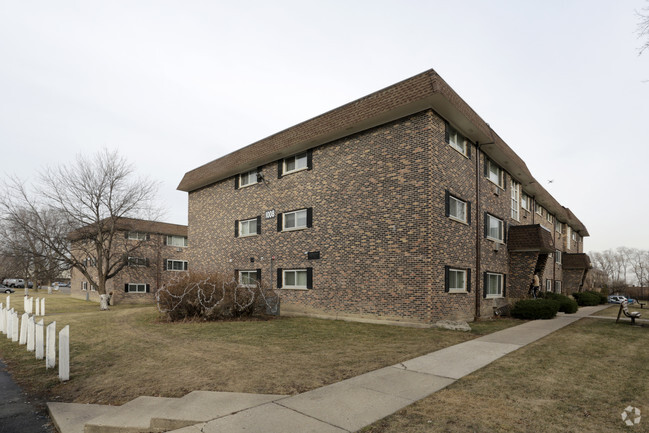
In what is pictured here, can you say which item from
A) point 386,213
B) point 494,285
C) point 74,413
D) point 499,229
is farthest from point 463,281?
point 74,413

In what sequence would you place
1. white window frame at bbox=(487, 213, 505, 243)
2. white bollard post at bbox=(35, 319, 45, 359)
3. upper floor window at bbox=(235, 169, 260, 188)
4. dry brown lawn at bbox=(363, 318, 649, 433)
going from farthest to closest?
upper floor window at bbox=(235, 169, 260, 188)
white window frame at bbox=(487, 213, 505, 243)
white bollard post at bbox=(35, 319, 45, 359)
dry brown lawn at bbox=(363, 318, 649, 433)

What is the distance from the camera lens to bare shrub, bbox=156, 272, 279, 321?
14.7 meters

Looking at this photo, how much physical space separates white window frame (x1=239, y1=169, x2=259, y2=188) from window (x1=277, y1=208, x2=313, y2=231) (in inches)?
130

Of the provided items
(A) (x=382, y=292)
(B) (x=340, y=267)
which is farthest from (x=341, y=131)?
(A) (x=382, y=292)

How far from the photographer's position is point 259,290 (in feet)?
55.4

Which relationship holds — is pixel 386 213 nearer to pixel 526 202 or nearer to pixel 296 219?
pixel 296 219

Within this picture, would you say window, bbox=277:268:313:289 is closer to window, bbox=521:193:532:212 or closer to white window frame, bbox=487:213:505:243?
white window frame, bbox=487:213:505:243

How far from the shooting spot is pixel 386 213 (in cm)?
1384

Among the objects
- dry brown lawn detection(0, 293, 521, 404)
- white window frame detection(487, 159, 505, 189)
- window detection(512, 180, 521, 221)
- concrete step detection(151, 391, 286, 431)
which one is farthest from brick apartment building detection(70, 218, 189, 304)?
concrete step detection(151, 391, 286, 431)

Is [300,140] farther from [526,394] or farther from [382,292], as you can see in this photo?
[526,394]

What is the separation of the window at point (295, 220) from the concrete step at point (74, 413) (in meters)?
11.9

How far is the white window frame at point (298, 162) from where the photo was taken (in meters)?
17.5

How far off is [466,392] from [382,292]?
26.7ft

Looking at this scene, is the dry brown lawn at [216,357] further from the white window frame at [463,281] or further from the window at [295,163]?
the window at [295,163]
